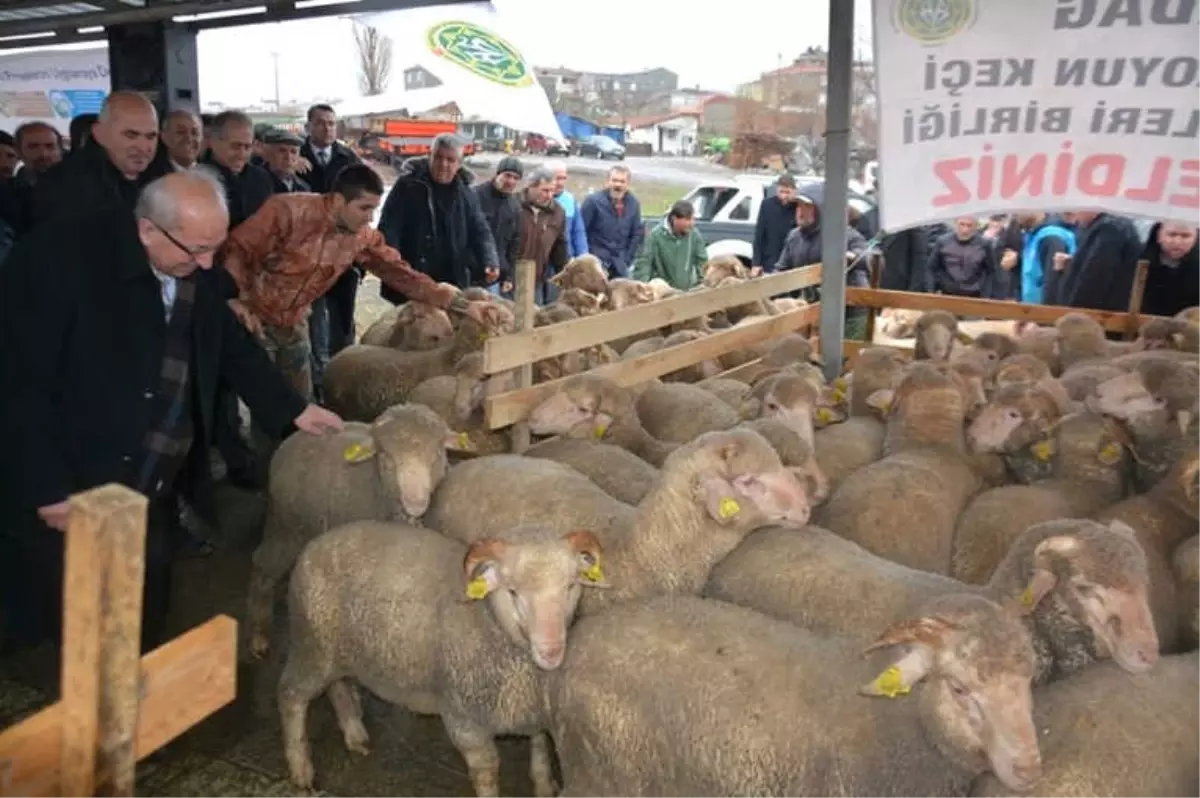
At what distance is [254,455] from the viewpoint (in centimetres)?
696

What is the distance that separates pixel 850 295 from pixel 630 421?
3124 mm

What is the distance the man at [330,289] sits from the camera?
300 inches

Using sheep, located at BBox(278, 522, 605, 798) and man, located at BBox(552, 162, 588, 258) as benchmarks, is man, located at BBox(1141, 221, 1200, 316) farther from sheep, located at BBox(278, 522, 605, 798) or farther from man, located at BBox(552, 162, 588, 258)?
sheep, located at BBox(278, 522, 605, 798)

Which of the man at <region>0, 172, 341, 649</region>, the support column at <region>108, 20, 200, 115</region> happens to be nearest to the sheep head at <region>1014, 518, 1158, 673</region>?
the man at <region>0, 172, 341, 649</region>

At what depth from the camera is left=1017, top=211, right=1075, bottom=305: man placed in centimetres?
913

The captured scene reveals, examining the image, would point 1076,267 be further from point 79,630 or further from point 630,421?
point 79,630

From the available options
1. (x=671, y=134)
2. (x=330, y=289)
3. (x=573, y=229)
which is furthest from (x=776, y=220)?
(x=671, y=134)

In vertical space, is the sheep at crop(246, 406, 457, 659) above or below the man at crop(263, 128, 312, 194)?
below

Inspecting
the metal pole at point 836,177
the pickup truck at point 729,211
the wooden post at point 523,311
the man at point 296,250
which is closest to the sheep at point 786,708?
the wooden post at point 523,311

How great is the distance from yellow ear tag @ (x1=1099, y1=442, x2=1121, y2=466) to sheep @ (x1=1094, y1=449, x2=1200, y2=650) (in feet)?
0.71

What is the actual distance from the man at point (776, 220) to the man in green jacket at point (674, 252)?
70 centimetres

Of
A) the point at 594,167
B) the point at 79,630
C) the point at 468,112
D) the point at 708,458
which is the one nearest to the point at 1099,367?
the point at 708,458

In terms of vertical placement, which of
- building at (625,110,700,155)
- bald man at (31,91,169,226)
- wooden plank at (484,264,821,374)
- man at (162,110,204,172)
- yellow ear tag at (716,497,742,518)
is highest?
building at (625,110,700,155)

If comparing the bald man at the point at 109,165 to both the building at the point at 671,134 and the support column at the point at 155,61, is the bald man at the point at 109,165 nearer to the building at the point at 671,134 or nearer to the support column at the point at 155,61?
the support column at the point at 155,61
